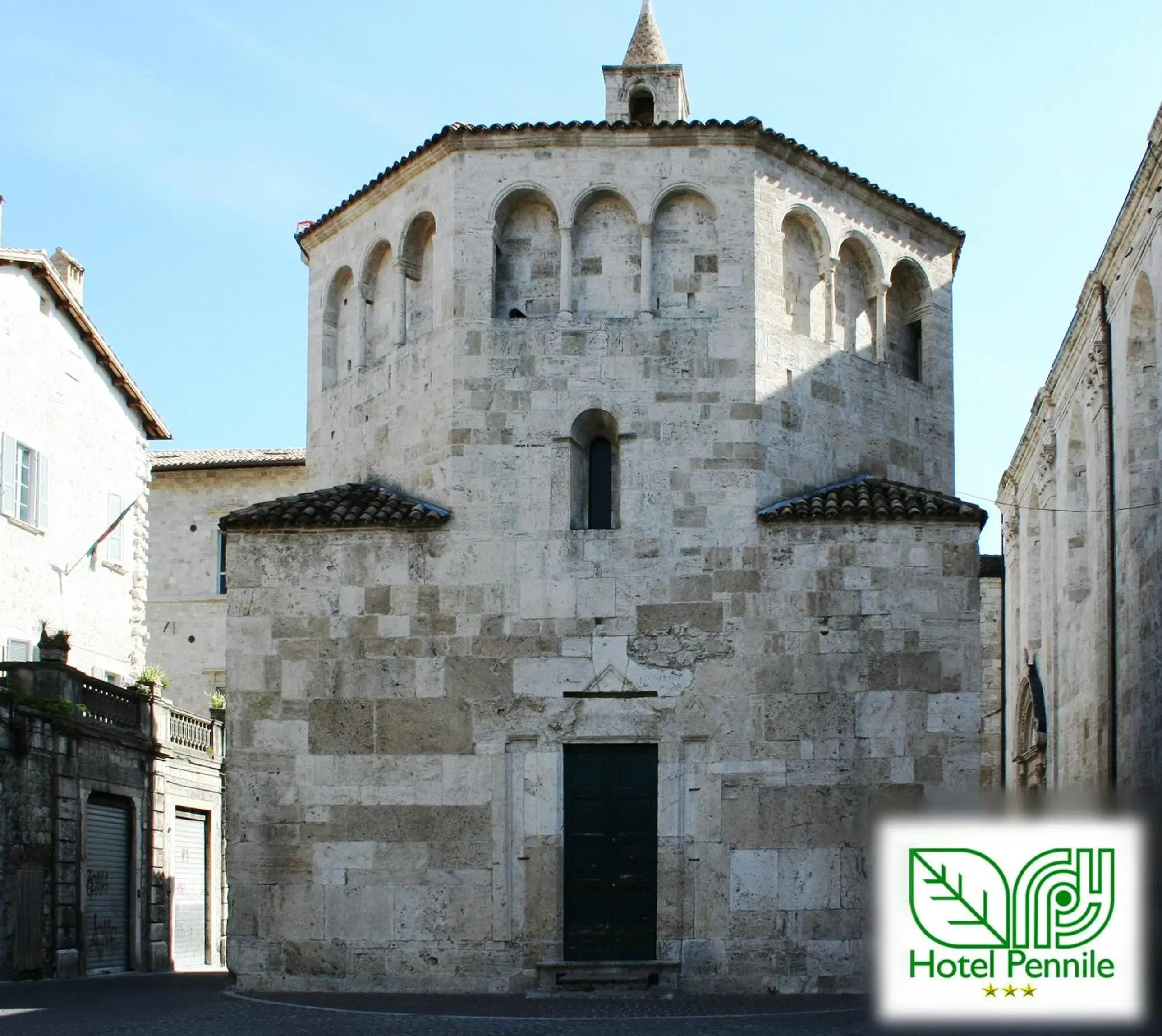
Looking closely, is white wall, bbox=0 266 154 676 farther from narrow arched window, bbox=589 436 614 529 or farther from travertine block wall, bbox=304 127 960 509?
narrow arched window, bbox=589 436 614 529

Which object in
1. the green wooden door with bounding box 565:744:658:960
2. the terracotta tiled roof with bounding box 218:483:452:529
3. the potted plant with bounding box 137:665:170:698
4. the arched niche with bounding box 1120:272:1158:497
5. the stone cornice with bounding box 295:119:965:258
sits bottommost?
the green wooden door with bounding box 565:744:658:960

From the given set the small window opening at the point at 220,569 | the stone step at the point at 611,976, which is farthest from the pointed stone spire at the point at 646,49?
the small window opening at the point at 220,569

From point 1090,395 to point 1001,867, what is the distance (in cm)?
1293

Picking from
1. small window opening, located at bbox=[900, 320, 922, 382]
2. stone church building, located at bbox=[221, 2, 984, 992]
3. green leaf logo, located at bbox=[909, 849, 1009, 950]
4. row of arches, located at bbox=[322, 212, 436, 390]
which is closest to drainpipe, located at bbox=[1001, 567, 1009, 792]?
→ small window opening, located at bbox=[900, 320, 922, 382]

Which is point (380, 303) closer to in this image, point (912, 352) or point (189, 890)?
point (912, 352)

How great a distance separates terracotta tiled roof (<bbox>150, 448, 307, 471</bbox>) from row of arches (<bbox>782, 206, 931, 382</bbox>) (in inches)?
733

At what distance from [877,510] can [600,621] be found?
310 cm

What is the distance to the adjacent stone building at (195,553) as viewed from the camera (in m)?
37.4

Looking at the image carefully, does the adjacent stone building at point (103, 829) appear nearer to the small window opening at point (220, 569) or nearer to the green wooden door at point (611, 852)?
the small window opening at point (220, 569)

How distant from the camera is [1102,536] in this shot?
79.9 feet

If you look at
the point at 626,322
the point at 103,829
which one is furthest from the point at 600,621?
the point at 103,829

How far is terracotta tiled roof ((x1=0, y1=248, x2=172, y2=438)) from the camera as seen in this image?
2692 cm

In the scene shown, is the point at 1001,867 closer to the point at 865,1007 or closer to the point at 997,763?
the point at 865,1007

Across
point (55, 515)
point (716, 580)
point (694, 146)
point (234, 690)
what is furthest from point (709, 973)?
point (55, 515)
